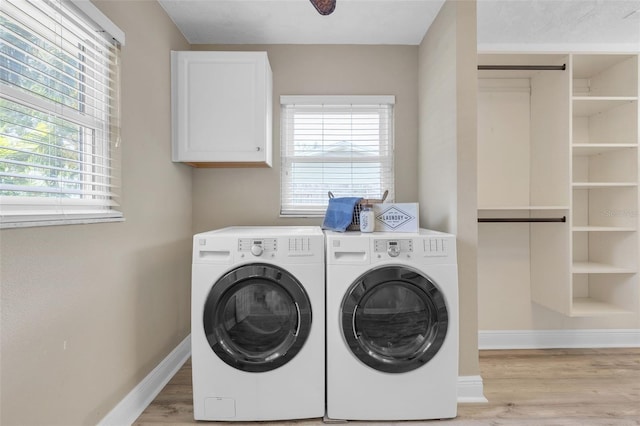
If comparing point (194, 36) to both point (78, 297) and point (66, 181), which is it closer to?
point (66, 181)

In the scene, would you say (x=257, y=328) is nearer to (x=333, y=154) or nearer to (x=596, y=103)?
(x=333, y=154)

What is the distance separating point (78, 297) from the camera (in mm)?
1438

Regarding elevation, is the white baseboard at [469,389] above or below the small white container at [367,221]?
below

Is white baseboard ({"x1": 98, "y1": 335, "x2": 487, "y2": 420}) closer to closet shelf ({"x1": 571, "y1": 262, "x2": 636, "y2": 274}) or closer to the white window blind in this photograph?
closet shelf ({"x1": 571, "y1": 262, "x2": 636, "y2": 274})

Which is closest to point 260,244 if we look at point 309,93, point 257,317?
point 257,317

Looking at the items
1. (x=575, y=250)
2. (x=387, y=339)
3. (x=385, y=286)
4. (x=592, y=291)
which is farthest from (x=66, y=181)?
(x=592, y=291)

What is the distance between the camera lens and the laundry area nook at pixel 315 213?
4.55ft

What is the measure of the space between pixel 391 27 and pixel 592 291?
8.69 feet

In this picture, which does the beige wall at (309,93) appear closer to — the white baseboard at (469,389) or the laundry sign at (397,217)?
the laundry sign at (397,217)

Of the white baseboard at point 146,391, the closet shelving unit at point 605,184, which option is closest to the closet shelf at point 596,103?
the closet shelving unit at point 605,184

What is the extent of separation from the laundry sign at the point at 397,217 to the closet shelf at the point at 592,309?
144 cm

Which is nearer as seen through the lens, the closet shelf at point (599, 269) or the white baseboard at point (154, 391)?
the white baseboard at point (154, 391)

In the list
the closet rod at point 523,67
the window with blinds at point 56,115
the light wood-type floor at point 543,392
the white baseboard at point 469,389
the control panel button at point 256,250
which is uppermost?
the closet rod at point 523,67

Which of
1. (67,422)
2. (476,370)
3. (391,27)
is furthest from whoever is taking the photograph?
(391,27)
